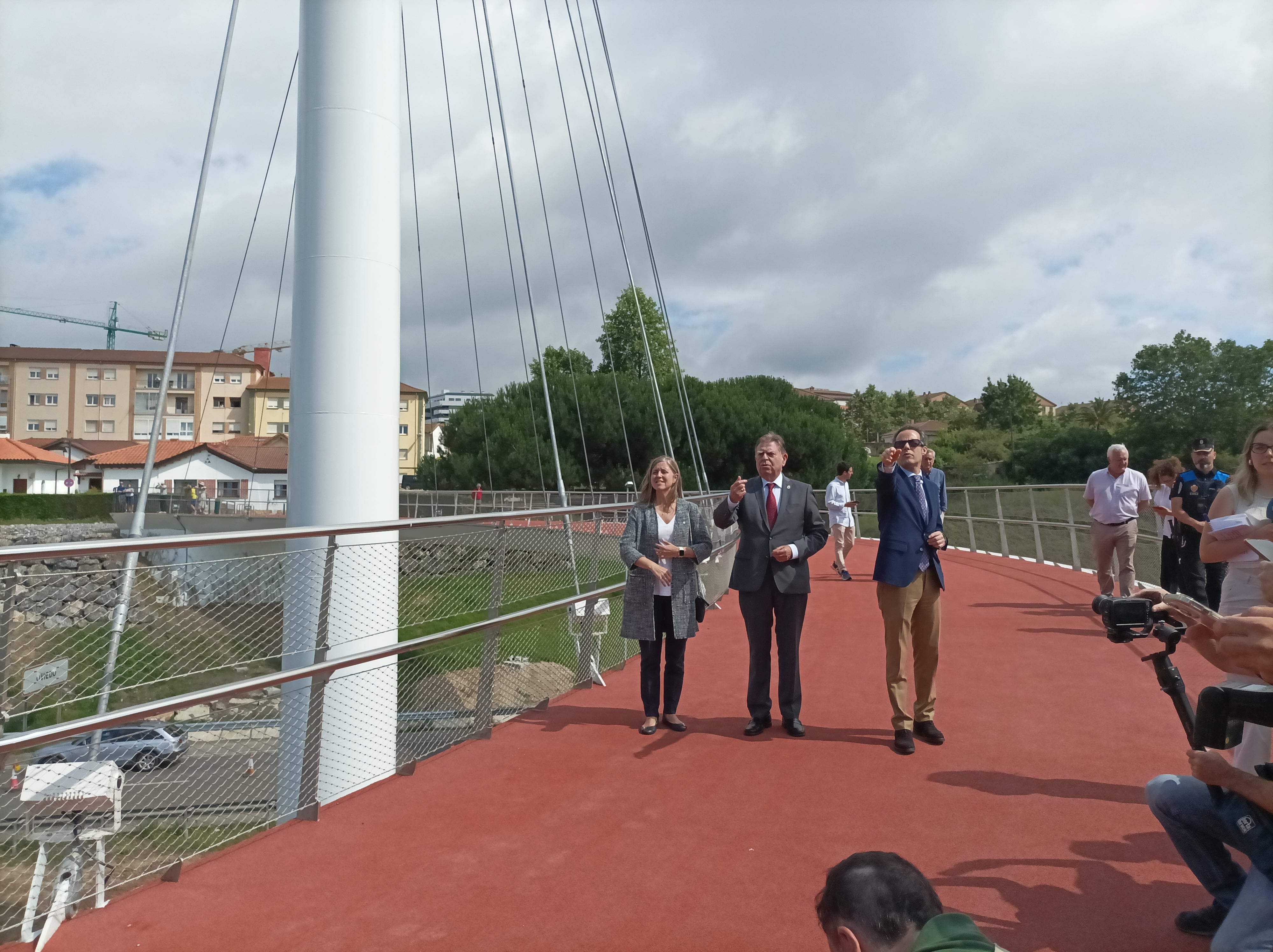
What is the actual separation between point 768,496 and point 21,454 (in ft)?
Result: 242

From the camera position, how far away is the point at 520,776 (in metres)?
4.73

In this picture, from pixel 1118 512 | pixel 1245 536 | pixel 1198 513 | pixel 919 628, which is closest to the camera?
pixel 1245 536

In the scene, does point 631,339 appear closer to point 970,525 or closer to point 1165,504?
point 970,525

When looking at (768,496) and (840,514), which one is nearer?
(768,496)

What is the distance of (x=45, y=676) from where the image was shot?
317cm

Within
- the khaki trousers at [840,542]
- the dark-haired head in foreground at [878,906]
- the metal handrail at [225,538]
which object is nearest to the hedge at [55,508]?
the khaki trousers at [840,542]

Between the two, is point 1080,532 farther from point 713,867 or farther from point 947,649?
point 713,867

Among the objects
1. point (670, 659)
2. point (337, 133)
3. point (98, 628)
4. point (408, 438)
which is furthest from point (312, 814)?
point (408, 438)

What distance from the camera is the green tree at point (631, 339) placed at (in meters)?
60.5

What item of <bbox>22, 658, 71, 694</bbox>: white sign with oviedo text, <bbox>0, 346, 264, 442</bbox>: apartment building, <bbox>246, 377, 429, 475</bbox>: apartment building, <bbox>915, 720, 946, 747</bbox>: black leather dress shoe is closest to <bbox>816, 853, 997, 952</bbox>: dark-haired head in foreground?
<bbox>22, 658, 71, 694</bbox>: white sign with oviedo text

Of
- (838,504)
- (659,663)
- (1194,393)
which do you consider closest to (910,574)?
(659,663)

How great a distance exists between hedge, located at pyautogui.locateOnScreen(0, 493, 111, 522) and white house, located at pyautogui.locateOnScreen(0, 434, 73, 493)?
1244 cm

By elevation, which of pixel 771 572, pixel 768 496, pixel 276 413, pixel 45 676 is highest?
pixel 276 413

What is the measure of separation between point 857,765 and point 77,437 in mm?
100379
